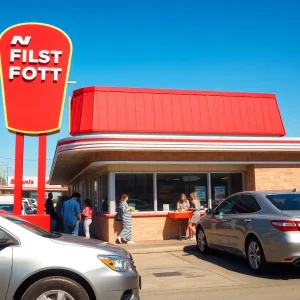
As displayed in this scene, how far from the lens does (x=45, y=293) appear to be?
4609mm

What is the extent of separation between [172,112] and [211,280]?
791 centimetres

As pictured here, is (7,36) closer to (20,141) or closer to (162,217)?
(20,141)

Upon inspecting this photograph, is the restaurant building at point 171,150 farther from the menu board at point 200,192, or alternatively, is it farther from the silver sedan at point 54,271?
the silver sedan at point 54,271

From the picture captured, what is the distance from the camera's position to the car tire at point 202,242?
1065cm

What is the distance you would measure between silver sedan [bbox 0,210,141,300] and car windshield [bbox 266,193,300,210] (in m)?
4.25

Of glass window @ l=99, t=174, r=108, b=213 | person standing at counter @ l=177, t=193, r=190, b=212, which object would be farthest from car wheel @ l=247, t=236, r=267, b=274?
glass window @ l=99, t=174, r=108, b=213

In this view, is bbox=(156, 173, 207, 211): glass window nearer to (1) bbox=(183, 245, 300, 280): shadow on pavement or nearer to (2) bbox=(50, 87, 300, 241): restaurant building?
(2) bbox=(50, 87, 300, 241): restaurant building

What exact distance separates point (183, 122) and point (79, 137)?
392cm

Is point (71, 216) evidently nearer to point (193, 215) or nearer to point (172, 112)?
point (193, 215)

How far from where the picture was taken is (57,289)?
464cm

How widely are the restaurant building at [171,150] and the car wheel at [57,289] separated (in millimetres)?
8223

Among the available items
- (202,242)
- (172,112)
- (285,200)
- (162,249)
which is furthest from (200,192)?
(285,200)

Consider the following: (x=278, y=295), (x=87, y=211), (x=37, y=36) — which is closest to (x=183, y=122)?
(x=87, y=211)

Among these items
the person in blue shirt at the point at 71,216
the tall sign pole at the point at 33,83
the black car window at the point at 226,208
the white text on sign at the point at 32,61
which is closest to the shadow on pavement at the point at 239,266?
the black car window at the point at 226,208
